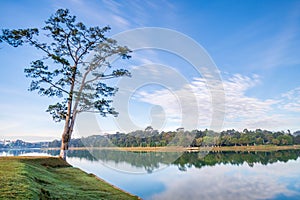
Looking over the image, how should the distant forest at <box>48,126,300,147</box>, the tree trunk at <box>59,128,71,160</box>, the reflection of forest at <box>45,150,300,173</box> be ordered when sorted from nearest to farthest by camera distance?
the tree trunk at <box>59,128,71,160</box>, the reflection of forest at <box>45,150,300,173</box>, the distant forest at <box>48,126,300,147</box>

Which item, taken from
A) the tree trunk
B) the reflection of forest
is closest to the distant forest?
the reflection of forest

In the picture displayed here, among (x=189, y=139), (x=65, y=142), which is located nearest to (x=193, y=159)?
(x=189, y=139)

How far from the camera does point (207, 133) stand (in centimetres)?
5831

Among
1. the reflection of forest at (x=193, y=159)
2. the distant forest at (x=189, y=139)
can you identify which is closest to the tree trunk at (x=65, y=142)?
the reflection of forest at (x=193, y=159)

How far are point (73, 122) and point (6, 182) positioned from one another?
7.46 m

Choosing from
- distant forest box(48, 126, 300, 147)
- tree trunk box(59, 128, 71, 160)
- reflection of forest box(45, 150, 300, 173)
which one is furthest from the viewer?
distant forest box(48, 126, 300, 147)

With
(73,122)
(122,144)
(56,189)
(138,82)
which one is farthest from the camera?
(122,144)

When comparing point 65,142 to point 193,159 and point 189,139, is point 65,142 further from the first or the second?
point 189,139

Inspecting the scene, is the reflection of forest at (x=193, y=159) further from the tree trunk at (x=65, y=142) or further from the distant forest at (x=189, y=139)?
the distant forest at (x=189, y=139)

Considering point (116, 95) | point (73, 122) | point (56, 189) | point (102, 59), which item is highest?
point (102, 59)

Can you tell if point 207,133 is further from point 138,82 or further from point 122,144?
point 138,82

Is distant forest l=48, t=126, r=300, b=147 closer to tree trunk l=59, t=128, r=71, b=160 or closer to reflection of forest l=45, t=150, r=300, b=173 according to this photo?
reflection of forest l=45, t=150, r=300, b=173

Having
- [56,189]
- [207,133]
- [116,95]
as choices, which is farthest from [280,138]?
[56,189]

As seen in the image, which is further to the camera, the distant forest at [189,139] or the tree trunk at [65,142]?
the distant forest at [189,139]
